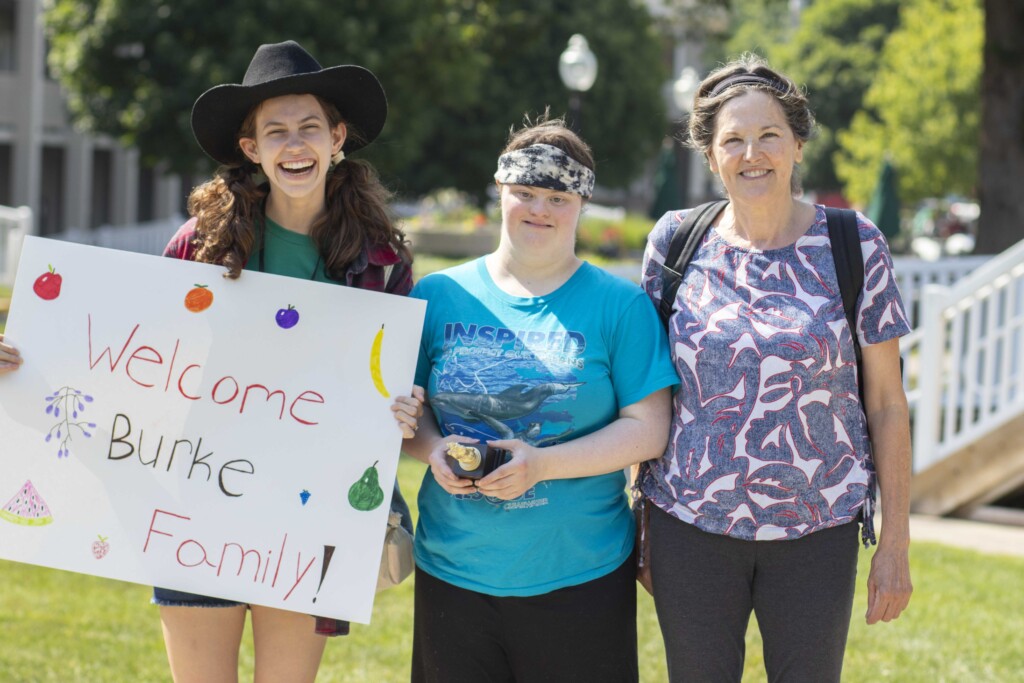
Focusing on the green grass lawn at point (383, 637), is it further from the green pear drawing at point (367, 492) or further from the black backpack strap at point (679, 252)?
the black backpack strap at point (679, 252)

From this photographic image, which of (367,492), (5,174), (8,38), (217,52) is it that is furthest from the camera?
(5,174)

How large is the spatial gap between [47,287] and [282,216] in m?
0.70

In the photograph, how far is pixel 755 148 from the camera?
301cm

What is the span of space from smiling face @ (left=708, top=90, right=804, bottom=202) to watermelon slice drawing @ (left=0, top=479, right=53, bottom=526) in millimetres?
2069

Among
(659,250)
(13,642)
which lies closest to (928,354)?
(659,250)

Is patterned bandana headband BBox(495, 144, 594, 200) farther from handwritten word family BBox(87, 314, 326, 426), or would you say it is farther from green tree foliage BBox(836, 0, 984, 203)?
green tree foliage BBox(836, 0, 984, 203)

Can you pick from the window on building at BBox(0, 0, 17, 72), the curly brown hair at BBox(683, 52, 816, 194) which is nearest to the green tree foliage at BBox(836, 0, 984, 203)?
the window on building at BBox(0, 0, 17, 72)

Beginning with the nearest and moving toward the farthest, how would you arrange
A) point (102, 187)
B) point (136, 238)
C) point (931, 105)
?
point (136, 238)
point (931, 105)
point (102, 187)

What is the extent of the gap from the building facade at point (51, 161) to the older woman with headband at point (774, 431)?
2329 cm

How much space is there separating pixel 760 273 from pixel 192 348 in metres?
1.56

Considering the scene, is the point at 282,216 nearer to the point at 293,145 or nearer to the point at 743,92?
the point at 293,145

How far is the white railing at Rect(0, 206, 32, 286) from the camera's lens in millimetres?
17609

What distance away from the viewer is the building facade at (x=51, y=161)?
27531 millimetres

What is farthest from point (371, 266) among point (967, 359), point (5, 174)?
point (5, 174)
